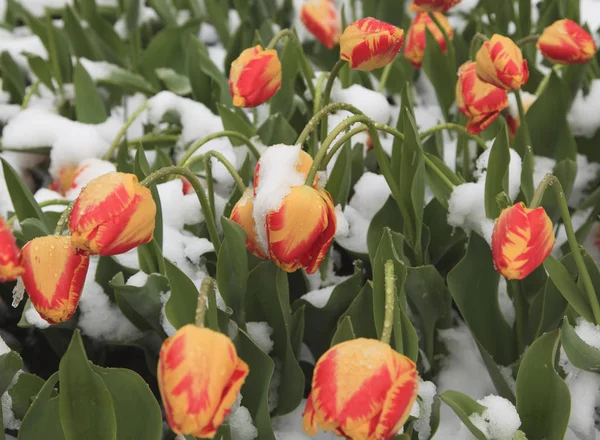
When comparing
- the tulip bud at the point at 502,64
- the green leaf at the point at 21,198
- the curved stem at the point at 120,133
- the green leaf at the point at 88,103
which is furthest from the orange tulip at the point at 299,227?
the green leaf at the point at 88,103

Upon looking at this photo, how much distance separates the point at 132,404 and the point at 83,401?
4 cm

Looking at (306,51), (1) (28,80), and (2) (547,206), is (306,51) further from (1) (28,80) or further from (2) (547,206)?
(2) (547,206)

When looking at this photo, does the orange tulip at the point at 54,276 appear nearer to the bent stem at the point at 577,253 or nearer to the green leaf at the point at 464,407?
the green leaf at the point at 464,407

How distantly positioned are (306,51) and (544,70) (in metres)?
0.47

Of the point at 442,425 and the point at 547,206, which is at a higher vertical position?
the point at 547,206

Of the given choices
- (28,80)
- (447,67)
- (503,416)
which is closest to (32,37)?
(28,80)

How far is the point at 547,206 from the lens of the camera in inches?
35.8

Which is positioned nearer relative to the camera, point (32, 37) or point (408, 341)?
point (408, 341)

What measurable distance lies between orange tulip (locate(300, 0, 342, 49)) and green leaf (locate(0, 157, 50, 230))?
535mm

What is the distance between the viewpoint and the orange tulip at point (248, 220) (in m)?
0.69

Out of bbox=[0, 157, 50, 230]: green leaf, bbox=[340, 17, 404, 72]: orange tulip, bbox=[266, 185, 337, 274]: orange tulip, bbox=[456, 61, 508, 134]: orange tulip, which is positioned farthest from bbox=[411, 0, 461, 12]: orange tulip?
bbox=[0, 157, 50, 230]: green leaf

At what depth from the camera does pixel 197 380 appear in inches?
18.0

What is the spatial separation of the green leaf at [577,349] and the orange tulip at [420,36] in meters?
0.59

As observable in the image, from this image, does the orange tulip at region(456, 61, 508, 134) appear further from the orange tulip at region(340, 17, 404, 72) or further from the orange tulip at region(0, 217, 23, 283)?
the orange tulip at region(0, 217, 23, 283)
